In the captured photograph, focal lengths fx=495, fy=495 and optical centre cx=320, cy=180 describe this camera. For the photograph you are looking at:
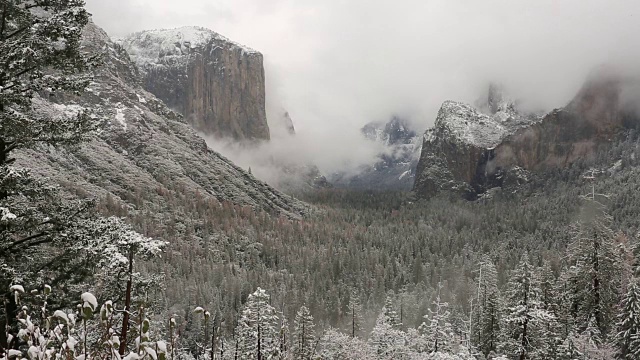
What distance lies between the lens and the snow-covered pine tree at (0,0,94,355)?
9.27 metres

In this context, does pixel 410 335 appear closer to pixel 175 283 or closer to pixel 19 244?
pixel 19 244

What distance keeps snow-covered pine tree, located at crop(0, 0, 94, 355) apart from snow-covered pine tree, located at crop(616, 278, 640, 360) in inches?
1142

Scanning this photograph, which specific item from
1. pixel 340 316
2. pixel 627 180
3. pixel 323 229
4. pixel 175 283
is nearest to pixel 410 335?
pixel 340 316

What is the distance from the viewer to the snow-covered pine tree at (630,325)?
89.7 ft

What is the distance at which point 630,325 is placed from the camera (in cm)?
2808

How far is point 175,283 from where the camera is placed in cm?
10788

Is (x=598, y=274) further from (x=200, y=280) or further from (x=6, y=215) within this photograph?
(x=200, y=280)

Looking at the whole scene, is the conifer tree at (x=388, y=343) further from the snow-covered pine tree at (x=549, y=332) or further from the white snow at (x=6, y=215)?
the white snow at (x=6, y=215)

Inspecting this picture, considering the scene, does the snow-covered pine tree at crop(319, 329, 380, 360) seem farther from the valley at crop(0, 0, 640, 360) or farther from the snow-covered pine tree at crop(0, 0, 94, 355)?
the snow-covered pine tree at crop(0, 0, 94, 355)

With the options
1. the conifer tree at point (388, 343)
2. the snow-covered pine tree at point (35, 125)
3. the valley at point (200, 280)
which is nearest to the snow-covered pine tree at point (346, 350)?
the valley at point (200, 280)

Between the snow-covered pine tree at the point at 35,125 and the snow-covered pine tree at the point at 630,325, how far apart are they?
2901 cm

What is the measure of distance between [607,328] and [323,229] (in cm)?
15417

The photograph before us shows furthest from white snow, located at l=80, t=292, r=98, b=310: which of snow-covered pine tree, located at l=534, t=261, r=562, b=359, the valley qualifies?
snow-covered pine tree, located at l=534, t=261, r=562, b=359

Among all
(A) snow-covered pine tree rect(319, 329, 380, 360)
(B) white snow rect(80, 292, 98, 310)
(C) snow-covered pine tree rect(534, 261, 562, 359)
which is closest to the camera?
(B) white snow rect(80, 292, 98, 310)
